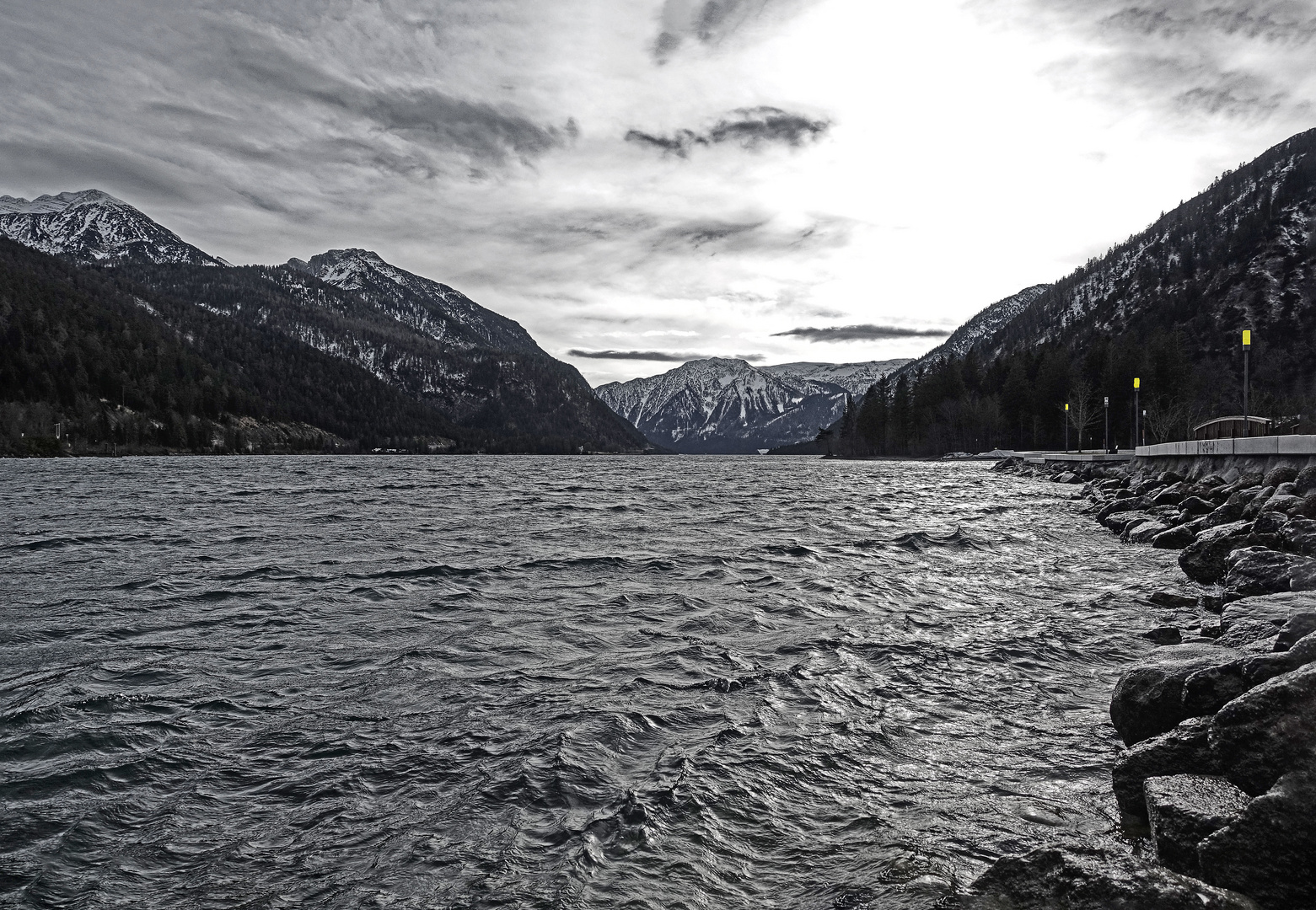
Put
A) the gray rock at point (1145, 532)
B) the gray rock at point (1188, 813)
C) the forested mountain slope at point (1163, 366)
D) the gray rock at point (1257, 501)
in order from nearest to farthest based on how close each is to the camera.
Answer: the gray rock at point (1188, 813) < the gray rock at point (1257, 501) < the gray rock at point (1145, 532) < the forested mountain slope at point (1163, 366)

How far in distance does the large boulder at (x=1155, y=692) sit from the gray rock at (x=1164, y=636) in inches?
170

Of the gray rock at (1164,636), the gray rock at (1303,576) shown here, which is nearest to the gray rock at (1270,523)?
the gray rock at (1303,576)

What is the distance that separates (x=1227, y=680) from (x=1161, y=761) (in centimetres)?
120

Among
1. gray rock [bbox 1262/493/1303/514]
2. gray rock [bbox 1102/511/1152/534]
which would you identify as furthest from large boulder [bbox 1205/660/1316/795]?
gray rock [bbox 1102/511/1152/534]

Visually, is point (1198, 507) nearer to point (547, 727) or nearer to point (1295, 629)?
point (1295, 629)

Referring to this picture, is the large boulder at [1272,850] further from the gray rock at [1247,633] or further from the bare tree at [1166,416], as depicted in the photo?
the bare tree at [1166,416]

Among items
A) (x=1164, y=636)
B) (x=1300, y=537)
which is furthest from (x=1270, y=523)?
(x=1164, y=636)

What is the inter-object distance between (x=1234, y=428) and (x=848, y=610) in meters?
40.5

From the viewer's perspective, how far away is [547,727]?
893 centimetres

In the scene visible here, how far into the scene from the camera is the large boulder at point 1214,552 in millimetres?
17062

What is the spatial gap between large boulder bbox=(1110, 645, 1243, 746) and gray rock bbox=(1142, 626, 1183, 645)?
431 centimetres

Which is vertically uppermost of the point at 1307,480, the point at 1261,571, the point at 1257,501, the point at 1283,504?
the point at 1307,480

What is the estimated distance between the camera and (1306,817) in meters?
4.69

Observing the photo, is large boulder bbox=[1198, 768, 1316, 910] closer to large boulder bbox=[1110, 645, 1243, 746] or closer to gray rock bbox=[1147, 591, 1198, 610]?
large boulder bbox=[1110, 645, 1243, 746]
